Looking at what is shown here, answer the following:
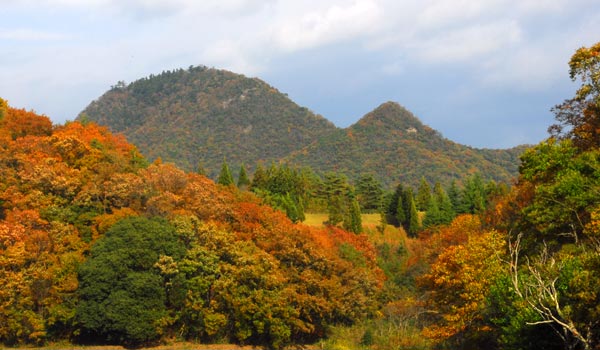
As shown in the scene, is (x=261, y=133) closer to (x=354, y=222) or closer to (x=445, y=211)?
(x=445, y=211)

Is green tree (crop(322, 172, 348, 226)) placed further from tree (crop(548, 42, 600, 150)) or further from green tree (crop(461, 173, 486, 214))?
tree (crop(548, 42, 600, 150))

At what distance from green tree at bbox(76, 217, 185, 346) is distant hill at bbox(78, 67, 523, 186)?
7269cm

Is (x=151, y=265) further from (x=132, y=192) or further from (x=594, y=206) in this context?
(x=594, y=206)

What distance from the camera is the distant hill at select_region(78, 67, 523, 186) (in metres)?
104

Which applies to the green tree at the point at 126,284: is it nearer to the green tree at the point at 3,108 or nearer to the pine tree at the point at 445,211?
the green tree at the point at 3,108

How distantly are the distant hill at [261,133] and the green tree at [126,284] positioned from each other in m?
72.7

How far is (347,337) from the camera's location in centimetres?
3219

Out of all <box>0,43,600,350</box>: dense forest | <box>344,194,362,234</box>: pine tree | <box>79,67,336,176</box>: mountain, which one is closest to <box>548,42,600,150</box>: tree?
<box>0,43,600,350</box>: dense forest

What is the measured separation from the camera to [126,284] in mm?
27016

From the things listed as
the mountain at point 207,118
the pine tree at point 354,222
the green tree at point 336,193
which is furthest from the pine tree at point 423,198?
the mountain at point 207,118

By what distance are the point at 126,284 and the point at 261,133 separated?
104 meters

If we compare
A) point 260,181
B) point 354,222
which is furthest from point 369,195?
point 354,222

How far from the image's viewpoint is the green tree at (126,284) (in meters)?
26.7

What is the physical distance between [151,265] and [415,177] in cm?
7506
